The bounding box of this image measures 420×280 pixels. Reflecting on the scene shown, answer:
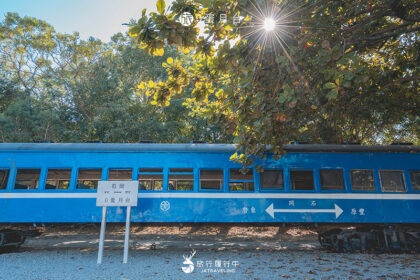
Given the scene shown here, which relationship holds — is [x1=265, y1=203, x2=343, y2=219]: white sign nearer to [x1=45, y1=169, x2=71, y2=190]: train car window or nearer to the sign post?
the sign post

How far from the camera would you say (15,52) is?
17922 mm

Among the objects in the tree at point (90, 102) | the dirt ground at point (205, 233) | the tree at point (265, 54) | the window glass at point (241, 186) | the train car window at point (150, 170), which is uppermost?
the tree at point (90, 102)

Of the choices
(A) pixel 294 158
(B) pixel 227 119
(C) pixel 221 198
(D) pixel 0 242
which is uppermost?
(B) pixel 227 119

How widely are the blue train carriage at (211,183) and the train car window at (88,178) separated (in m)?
0.03

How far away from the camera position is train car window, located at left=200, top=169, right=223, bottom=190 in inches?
277

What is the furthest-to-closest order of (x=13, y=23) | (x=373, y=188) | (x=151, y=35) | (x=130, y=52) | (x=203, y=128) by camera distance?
(x=13, y=23) < (x=130, y=52) < (x=203, y=128) < (x=373, y=188) < (x=151, y=35)

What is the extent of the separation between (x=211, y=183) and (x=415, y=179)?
5.89 meters

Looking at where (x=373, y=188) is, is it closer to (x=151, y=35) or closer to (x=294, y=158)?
(x=294, y=158)

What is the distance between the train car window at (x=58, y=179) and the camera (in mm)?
6914

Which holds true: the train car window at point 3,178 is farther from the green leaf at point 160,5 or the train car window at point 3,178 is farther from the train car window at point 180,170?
the green leaf at point 160,5

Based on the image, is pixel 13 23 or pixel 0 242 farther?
pixel 13 23

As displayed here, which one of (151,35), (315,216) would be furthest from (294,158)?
(151,35)

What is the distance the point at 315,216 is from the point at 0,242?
854 cm
